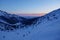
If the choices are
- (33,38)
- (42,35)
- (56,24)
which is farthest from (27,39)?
(56,24)

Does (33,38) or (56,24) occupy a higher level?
(56,24)

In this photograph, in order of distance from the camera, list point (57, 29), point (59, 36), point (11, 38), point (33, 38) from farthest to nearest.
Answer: point (11, 38)
point (33, 38)
point (57, 29)
point (59, 36)

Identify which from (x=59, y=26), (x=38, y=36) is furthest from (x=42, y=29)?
(x=59, y=26)

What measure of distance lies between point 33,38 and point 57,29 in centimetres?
224

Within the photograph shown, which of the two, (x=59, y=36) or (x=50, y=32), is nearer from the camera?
(x=59, y=36)

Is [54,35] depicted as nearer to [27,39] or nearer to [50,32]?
[50,32]

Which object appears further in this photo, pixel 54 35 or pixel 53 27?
pixel 53 27

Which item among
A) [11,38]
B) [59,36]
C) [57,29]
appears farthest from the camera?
[11,38]

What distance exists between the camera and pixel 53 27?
561 inches

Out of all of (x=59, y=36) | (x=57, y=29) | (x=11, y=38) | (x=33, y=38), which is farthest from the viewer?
(x=11, y=38)

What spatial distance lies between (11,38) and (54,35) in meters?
5.61

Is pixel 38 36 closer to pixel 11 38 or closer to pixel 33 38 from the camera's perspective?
pixel 33 38

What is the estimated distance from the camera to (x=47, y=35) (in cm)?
1384

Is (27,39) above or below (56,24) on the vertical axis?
below
